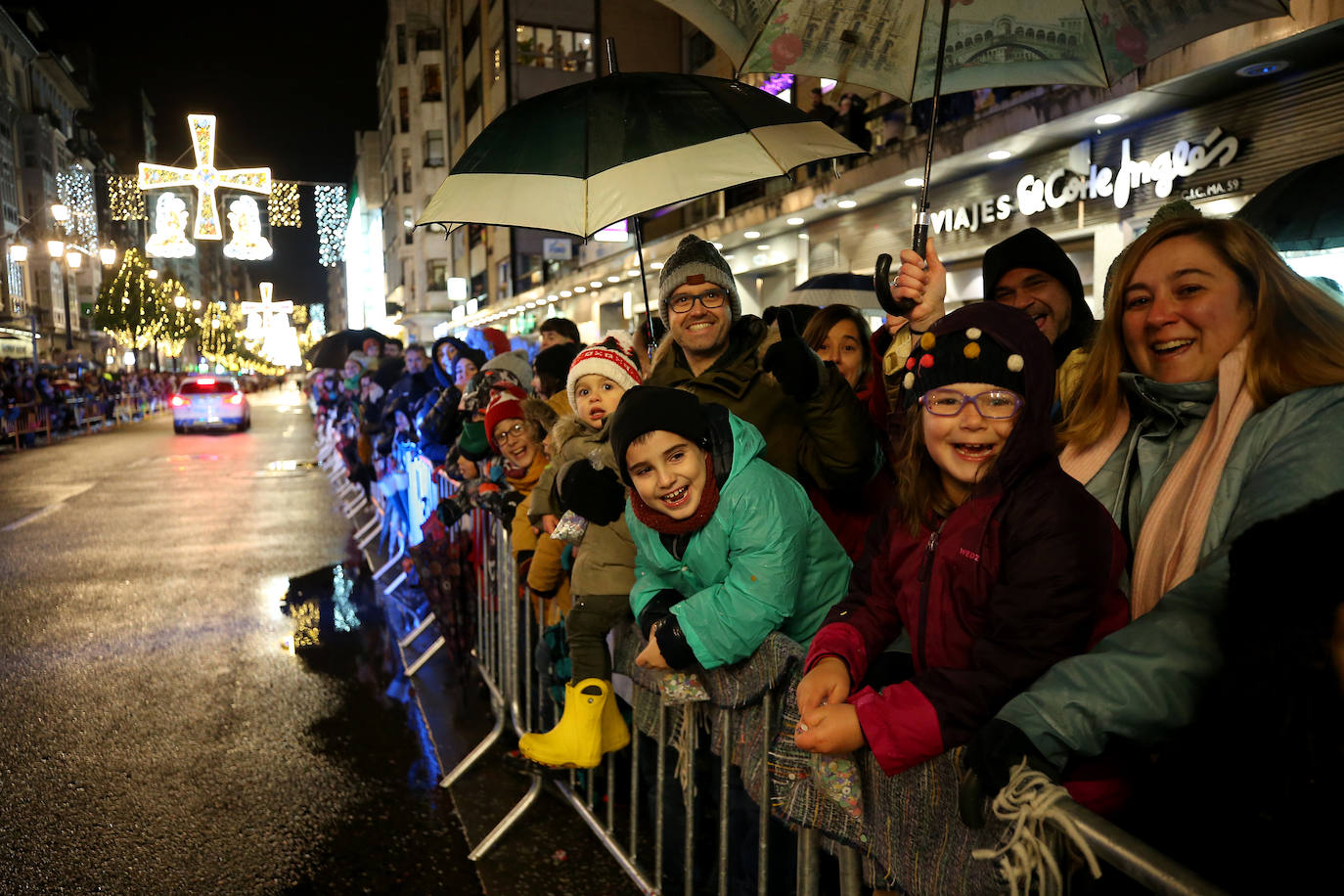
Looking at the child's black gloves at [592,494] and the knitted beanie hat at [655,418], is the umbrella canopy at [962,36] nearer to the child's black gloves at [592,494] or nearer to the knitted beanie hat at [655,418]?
the knitted beanie hat at [655,418]

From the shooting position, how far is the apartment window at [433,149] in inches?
2398

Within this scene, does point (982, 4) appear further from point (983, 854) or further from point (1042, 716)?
point (983, 854)

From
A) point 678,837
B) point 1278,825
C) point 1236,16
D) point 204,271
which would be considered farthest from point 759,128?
point 204,271

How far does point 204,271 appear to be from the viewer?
143625 mm

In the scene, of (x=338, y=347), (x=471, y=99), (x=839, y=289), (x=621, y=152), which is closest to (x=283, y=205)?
(x=338, y=347)

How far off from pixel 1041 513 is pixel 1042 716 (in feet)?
1.55

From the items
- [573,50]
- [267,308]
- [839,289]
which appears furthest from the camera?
[267,308]

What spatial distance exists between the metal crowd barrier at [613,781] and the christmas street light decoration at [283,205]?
58.1 ft

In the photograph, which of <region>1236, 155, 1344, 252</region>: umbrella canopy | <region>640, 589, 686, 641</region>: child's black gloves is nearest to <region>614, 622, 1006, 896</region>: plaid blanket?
<region>640, 589, 686, 641</region>: child's black gloves

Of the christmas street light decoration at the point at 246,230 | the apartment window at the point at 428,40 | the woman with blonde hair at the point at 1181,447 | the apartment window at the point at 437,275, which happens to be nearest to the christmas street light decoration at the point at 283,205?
the christmas street light decoration at the point at 246,230

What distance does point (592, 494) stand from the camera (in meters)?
3.24

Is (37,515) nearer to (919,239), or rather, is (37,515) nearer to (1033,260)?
(919,239)

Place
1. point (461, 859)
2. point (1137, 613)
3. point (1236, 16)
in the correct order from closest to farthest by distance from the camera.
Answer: point (1137, 613), point (1236, 16), point (461, 859)

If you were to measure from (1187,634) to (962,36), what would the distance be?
7.35 feet
